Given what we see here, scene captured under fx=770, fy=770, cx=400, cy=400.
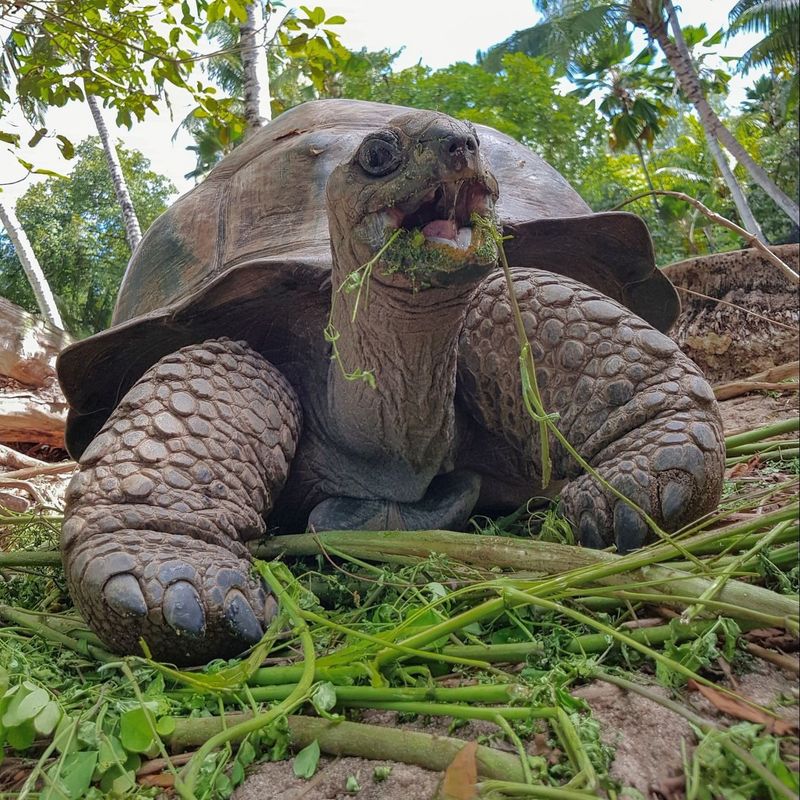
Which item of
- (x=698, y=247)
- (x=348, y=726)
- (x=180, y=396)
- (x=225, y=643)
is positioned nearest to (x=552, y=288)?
(x=180, y=396)

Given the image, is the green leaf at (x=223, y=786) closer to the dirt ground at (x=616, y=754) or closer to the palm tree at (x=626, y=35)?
the dirt ground at (x=616, y=754)

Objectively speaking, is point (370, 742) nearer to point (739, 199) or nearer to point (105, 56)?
point (105, 56)

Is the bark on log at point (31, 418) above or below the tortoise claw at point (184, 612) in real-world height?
below

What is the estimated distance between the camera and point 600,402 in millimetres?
2109

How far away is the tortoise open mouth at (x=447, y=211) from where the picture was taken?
5.42ft

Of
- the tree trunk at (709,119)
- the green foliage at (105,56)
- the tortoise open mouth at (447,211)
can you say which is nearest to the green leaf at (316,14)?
the green foliage at (105,56)

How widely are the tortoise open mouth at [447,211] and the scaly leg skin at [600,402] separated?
0.66 metres

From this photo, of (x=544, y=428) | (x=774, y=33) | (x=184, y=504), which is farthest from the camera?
(x=774, y=33)

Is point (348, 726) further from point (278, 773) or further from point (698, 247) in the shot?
point (698, 247)

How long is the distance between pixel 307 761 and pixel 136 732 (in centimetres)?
32

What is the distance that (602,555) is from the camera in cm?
149

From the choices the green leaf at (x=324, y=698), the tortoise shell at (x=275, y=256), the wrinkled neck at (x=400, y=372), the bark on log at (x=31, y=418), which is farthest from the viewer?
the bark on log at (x=31, y=418)

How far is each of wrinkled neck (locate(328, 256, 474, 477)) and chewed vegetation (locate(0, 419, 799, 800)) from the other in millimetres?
589

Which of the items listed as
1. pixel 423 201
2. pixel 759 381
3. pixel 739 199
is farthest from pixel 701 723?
pixel 739 199
